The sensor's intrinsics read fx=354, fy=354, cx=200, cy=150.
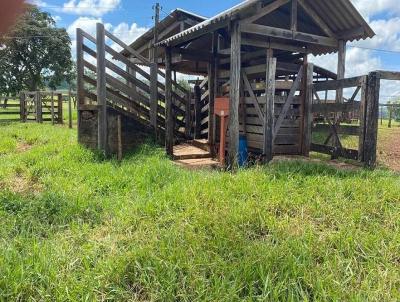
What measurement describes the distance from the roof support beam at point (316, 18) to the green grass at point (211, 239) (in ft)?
13.0

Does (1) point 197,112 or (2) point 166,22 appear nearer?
(1) point 197,112

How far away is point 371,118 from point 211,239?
14.2ft

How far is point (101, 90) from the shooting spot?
8.35 meters

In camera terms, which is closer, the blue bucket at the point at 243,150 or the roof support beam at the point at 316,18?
the roof support beam at the point at 316,18

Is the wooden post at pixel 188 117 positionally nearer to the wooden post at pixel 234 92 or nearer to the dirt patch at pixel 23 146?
the wooden post at pixel 234 92

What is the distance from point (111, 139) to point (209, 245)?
→ 5697 mm

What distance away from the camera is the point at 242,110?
336 inches

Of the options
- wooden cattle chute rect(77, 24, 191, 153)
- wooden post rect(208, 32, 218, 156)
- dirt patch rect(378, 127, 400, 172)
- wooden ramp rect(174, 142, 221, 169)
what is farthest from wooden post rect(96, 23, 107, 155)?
dirt patch rect(378, 127, 400, 172)

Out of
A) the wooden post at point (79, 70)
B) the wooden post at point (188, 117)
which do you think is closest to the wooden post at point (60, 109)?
the wooden post at point (188, 117)

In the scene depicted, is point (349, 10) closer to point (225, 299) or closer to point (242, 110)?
point (242, 110)

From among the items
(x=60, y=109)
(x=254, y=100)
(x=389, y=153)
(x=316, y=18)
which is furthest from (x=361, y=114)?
(x=60, y=109)

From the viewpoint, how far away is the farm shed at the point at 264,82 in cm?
680

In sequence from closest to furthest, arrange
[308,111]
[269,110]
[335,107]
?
[335,107] < [269,110] < [308,111]

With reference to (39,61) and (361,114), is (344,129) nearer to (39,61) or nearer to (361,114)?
(361,114)
